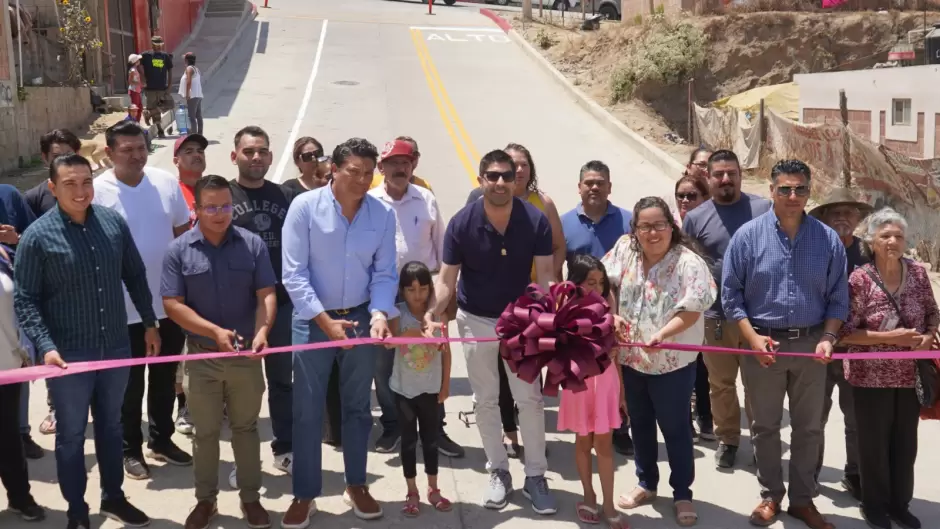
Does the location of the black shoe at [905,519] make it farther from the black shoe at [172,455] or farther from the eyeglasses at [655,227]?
the black shoe at [172,455]

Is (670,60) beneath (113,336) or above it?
above

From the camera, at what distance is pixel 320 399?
5582 mm

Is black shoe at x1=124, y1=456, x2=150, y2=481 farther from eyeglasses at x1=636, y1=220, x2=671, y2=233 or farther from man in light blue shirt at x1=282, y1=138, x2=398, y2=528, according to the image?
eyeglasses at x1=636, y1=220, x2=671, y2=233

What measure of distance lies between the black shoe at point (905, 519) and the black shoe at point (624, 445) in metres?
1.80

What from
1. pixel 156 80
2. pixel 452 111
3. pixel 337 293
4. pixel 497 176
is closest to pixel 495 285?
pixel 497 176

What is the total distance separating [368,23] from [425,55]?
840 centimetres

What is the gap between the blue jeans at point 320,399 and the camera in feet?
18.1

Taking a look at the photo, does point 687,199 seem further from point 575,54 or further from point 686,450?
point 575,54

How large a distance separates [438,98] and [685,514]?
71.9 feet

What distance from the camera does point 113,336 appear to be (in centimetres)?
541

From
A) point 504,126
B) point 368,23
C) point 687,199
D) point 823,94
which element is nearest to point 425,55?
point 368,23

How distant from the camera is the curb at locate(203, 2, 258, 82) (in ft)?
96.9

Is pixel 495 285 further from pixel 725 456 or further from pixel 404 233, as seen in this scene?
pixel 725 456

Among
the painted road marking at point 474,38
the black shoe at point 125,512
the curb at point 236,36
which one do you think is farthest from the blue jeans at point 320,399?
the painted road marking at point 474,38
